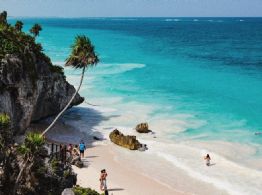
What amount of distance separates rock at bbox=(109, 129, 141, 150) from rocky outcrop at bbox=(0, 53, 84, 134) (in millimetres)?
7096

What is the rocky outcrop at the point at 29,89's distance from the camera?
32469mm

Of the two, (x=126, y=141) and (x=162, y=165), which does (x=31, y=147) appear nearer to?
(x=162, y=165)

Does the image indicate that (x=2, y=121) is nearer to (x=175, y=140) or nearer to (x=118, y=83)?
(x=175, y=140)

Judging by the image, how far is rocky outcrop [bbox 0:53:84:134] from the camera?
107 feet

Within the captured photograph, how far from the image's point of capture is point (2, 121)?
20.1 m

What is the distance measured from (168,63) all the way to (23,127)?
59591 millimetres

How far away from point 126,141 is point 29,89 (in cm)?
908

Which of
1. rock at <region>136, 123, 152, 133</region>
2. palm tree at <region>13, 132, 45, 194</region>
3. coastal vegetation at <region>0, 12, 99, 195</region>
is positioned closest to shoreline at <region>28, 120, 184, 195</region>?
coastal vegetation at <region>0, 12, 99, 195</region>

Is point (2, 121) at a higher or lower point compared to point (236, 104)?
higher

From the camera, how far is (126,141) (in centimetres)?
3719

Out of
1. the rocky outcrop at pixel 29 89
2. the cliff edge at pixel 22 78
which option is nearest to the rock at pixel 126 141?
the rocky outcrop at pixel 29 89

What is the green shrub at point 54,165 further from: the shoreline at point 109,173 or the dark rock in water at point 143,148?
the dark rock in water at point 143,148

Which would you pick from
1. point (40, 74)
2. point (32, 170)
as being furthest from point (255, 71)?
point (32, 170)

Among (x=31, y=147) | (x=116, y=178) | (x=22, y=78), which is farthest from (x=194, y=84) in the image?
(x=31, y=147)
